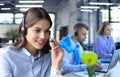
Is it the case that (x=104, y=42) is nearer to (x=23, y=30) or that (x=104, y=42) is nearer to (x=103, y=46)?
(x=103, y=46)

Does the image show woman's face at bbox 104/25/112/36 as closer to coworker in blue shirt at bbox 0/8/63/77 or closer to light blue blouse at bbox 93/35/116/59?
light blue blouse at bbox 93/35/116/59

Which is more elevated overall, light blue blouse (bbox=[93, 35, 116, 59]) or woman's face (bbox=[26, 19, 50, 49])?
woman's face (bbox=[26, 19, 50, 49])

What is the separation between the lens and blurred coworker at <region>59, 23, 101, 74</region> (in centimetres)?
282

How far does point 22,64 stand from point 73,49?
156cm

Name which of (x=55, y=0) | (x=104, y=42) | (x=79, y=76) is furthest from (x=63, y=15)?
(x=79, y=76)

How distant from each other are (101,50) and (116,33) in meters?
5.74

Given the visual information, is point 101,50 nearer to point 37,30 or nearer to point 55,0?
point 37,30

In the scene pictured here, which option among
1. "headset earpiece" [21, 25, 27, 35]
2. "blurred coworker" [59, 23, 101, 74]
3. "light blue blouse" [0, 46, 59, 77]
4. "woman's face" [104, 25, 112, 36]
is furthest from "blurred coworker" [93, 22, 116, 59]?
"headset earpiece" [21, 25, 27, 35]

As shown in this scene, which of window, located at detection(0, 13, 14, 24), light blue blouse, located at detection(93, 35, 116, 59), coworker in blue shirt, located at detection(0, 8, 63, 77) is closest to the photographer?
coworker in blue shirt, located at detection(0, 8, 63, 77)

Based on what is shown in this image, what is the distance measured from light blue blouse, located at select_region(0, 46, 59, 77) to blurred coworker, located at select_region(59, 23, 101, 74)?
1.13m

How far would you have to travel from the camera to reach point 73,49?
118 inches

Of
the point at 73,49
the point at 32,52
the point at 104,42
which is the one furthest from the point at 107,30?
the point at 32,52

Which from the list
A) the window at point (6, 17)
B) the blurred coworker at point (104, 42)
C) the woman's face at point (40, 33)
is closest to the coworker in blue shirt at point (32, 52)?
the woman's face at point (40, 33)

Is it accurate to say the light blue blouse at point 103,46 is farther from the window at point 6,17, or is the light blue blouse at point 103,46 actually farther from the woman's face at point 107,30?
the window at point 6,17
